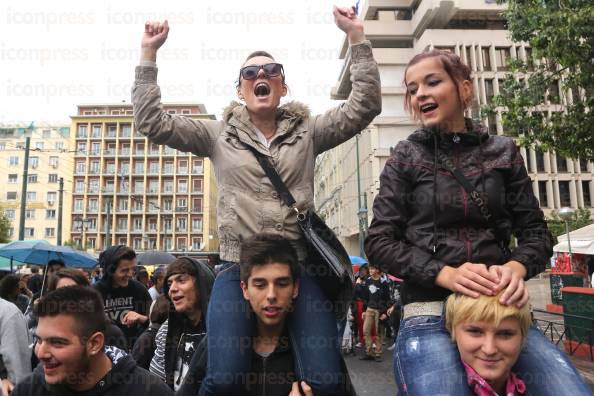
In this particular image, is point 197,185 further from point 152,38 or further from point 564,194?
point 152,38

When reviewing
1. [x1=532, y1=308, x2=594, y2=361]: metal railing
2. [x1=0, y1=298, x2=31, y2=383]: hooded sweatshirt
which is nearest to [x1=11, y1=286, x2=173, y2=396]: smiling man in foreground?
[x1=0, y1=298, x2=31, y2=383]: hooded sweatshirt

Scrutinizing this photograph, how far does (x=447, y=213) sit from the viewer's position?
208 cm

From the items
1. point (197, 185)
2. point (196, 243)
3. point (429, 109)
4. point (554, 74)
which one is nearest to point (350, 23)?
point (429, 109)

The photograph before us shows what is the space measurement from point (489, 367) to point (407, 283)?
499mm

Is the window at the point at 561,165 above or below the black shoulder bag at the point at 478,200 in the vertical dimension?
above

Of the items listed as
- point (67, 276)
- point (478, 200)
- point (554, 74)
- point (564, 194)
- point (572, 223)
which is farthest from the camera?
point (564, 194)

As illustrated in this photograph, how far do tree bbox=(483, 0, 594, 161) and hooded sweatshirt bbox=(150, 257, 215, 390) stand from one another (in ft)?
29.4

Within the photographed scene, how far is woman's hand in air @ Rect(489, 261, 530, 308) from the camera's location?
1824 millimetres

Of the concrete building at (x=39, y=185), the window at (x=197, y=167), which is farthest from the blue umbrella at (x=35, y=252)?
the concrete building at (x=39, y=185)

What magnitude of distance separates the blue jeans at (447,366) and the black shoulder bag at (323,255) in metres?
0.54

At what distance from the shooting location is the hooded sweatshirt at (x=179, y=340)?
3863mm

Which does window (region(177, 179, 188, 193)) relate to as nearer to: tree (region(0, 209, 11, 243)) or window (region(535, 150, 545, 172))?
tree (region(0, 209, 11, 243))

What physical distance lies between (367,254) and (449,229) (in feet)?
1.28

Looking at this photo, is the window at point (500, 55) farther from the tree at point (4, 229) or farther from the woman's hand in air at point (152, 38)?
→ the woman's hand in air at point (152, 38)
